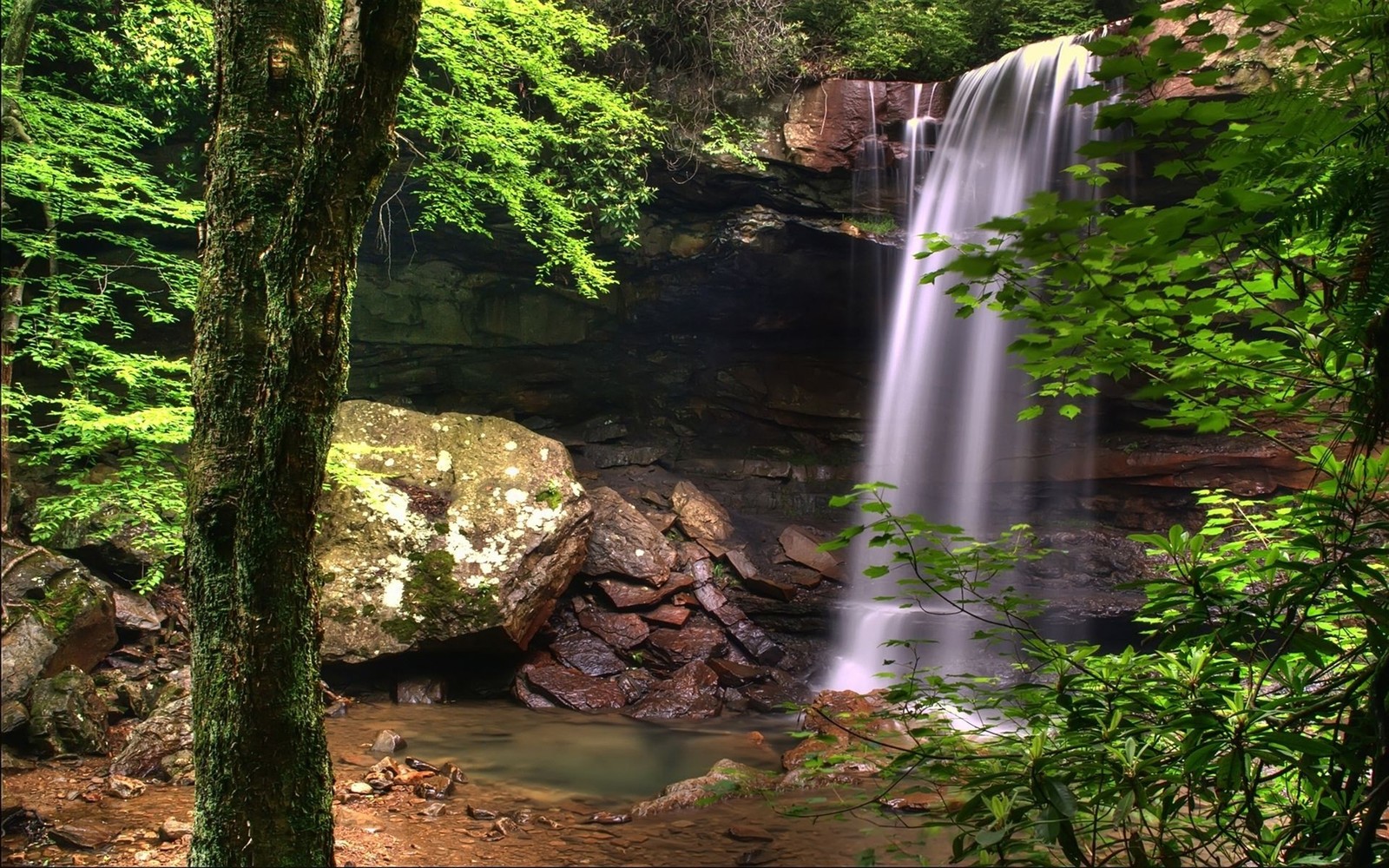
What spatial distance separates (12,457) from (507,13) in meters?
6.62

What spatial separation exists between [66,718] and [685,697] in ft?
16.7

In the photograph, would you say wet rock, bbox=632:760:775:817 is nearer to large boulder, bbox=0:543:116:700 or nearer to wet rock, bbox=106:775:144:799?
wet rock, bbox=106:775:144:799

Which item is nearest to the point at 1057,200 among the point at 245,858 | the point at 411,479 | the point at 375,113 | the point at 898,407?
the point at 375,113

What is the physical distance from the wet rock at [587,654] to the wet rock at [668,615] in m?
0.72

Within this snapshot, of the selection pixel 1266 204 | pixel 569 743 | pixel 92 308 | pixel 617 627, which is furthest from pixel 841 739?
pixel 92 308

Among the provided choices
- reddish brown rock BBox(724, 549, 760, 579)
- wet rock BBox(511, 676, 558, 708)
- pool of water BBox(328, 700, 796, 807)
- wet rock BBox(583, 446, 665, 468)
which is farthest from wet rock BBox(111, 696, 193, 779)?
wet rock BBox(583, 446, 665, 468)

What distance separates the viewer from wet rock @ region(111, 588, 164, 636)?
6.79 metres

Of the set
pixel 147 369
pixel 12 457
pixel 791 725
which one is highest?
pixel 147 369

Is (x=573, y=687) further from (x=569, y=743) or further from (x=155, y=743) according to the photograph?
(x=155, y=743)

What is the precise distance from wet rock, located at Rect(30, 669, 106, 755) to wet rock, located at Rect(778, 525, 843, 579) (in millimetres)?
7796

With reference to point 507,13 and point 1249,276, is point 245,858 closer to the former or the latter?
point 1249,276

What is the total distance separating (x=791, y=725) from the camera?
314 inches

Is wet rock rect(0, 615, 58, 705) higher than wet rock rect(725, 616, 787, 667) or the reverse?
higher

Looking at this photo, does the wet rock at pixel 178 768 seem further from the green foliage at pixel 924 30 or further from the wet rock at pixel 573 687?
the green foliage at pixel 924 30
